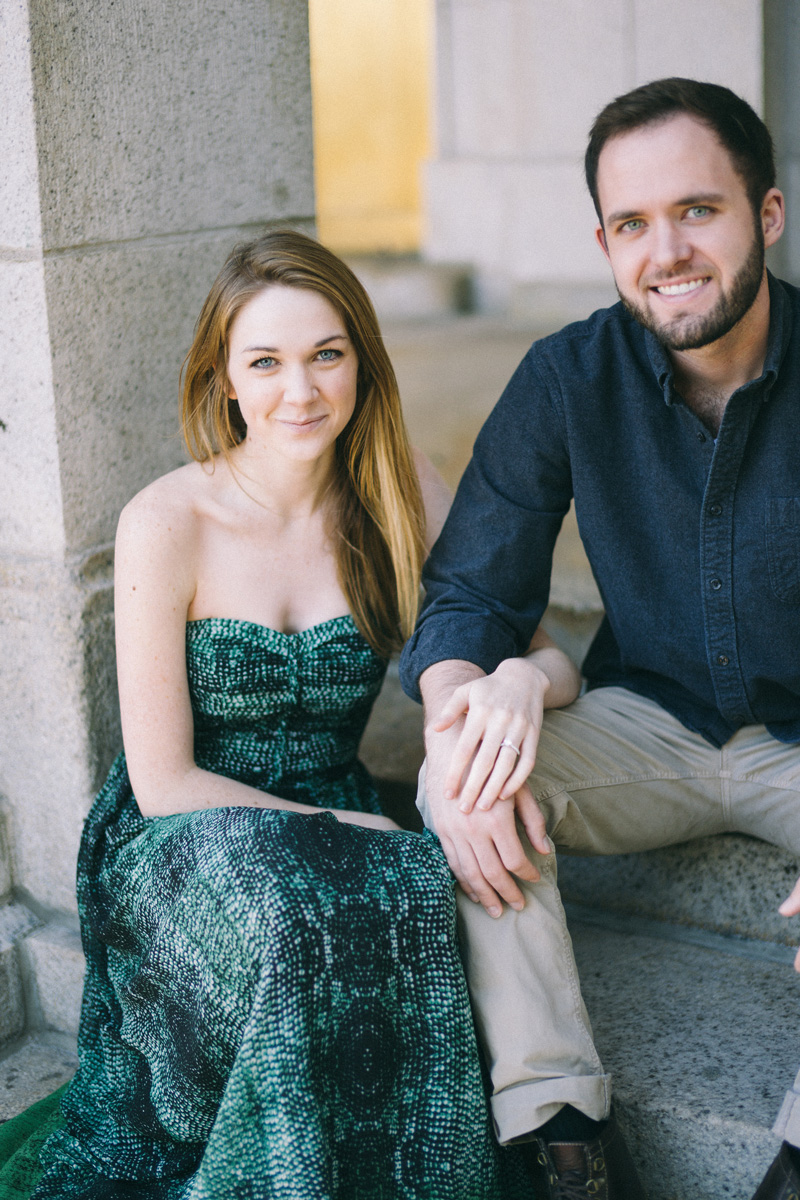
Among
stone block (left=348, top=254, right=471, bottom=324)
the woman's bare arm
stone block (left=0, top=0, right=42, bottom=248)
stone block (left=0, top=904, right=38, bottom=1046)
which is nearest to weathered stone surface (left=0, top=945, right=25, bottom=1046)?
stone block (left=0, top=904, right=38, bottom=1046)

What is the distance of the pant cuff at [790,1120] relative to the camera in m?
1.68

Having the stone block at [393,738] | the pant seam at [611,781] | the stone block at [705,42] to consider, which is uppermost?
the stone block at [705,42]

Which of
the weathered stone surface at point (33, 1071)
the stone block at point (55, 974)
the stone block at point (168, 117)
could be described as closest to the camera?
the stone block at point (168, 117)

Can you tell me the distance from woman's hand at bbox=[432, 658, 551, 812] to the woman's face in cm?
56

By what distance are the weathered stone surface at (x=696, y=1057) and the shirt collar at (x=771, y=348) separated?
104 centimetres

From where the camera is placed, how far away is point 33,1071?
253 centimetres

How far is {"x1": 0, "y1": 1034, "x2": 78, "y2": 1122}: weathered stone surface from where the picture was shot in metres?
2.41

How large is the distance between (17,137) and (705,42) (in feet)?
11.0

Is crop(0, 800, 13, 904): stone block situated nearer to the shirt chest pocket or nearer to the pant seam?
the pant seam

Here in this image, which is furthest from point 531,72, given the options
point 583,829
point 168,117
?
point 583,829

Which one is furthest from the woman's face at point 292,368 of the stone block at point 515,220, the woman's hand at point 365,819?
the stone block at point 515,220

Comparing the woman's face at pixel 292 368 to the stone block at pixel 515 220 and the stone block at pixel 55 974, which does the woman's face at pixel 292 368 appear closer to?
the stone block at pixel 55 974

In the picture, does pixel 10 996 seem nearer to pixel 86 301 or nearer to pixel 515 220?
pixel 86 301

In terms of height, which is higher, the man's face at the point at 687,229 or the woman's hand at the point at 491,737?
the man's face at the point at 687,229
